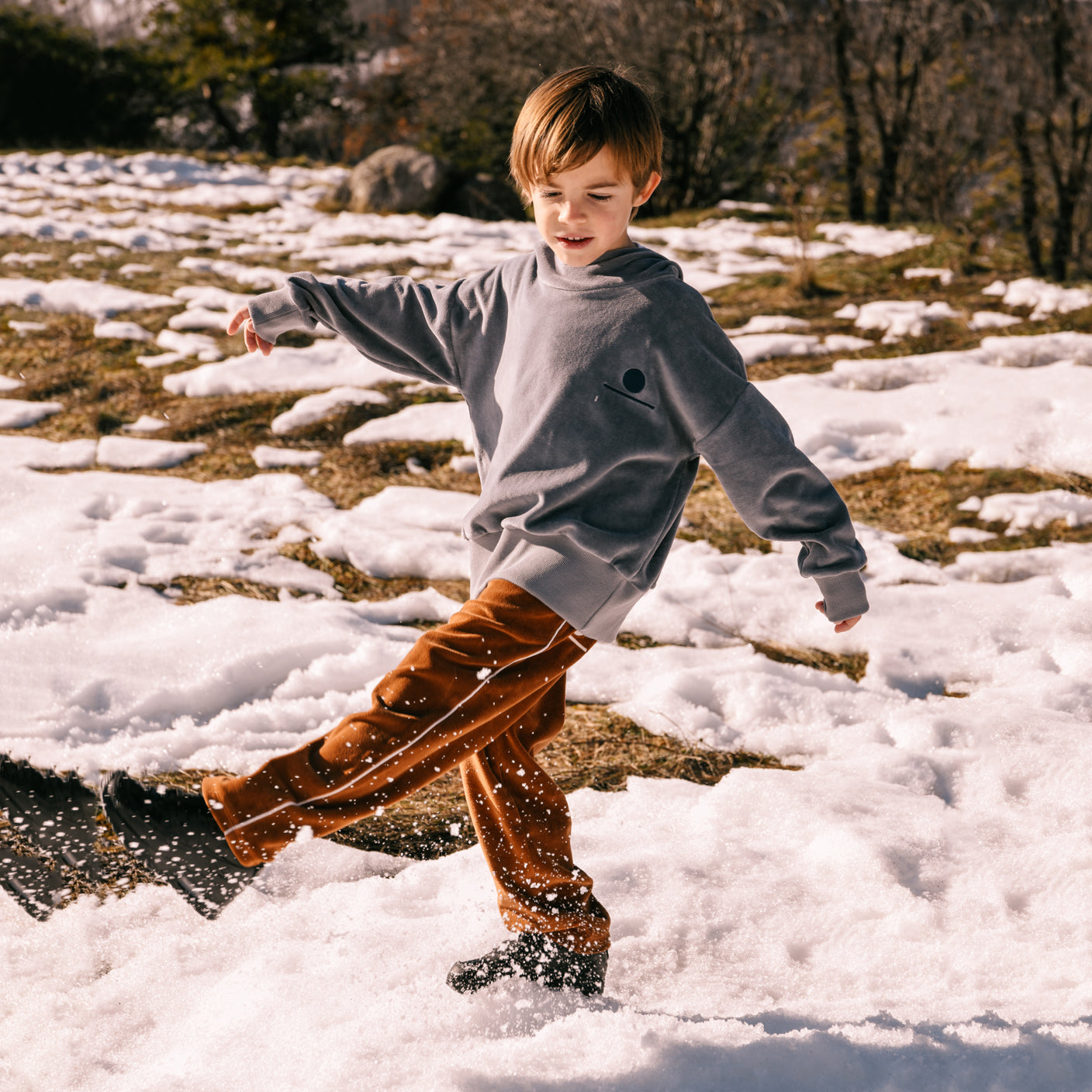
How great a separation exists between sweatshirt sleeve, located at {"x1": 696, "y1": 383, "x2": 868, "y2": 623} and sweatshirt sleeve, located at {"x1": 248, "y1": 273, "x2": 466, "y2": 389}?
54cm

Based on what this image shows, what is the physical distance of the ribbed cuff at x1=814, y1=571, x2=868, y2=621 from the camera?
1663mm

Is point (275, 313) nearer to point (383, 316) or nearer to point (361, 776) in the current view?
point (383, 316)

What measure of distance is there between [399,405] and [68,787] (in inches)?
130

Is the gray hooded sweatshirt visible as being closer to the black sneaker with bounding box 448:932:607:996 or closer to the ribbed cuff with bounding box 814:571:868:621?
the ribbed cuff with bounding box 814:571:868:621

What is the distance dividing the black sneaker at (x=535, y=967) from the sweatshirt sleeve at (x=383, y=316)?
101 cm

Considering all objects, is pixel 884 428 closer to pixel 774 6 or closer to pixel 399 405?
pixel 399 405

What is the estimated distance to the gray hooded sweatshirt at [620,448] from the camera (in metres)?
1.54

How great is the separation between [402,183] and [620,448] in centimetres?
891

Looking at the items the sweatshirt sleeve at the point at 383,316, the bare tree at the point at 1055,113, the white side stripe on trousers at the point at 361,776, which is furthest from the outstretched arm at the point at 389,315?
the bare tree at the point at 1055,113

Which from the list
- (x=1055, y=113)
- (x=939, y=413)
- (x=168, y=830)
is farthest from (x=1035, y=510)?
(x=1055, y=113)

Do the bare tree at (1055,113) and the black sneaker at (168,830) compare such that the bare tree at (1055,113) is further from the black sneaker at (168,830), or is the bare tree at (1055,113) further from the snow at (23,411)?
the black sneaker at (168,830)

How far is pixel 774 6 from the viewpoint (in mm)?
8961

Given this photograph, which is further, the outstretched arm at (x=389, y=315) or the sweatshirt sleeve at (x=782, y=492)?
the outstretched arm at (x=389, y=315)

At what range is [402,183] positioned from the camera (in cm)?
962
